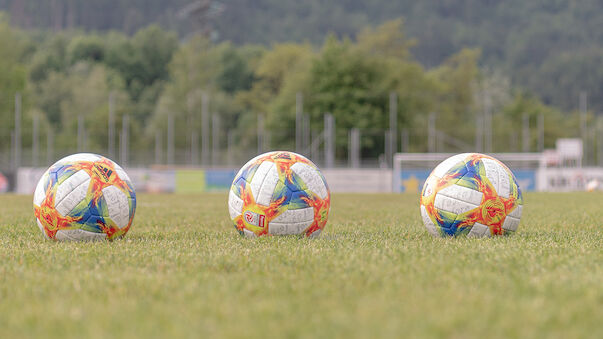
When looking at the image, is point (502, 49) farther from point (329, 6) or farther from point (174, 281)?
point (174, 281)

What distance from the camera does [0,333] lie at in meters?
3.57

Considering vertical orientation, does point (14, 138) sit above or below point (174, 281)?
above

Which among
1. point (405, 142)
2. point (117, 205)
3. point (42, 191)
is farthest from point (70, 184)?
point (405, 142)

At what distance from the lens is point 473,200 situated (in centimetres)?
790

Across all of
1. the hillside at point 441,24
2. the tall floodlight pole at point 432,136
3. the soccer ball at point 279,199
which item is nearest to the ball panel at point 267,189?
the soccer ball at point 279,199

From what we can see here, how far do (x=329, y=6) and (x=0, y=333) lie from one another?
162917 millimetres

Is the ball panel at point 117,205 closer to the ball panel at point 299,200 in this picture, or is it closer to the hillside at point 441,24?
the ball panel at point 299,200

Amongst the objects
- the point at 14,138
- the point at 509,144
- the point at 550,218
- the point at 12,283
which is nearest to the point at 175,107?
the point at 14,138

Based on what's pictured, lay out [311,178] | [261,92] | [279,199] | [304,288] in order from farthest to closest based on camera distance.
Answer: [261,92] < [311,178] < [279,199] < [304,288]

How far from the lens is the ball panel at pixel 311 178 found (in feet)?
26.4

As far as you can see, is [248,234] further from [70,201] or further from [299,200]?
[70,201]

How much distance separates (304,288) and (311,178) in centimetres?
349

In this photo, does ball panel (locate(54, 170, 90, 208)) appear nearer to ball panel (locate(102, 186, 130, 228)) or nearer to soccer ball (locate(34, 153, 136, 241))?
soccer ball (locate(34, 153, 136, 241))

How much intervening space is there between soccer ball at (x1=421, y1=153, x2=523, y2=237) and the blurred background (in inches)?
996
